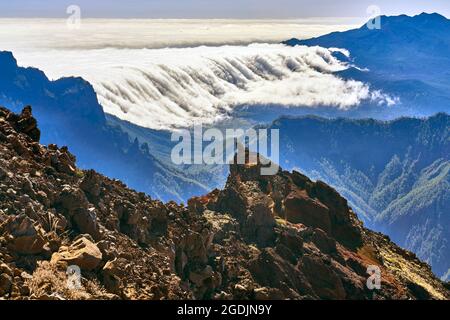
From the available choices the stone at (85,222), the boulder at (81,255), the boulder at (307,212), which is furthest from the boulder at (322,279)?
the boulder at (81,255)

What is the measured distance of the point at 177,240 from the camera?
63.3 meters

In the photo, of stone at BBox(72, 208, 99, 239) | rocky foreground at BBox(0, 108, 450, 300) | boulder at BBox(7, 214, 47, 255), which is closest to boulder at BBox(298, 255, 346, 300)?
rocky foreground at BBox(0, 108, 450, 300)

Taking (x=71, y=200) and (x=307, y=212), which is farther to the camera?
(x=307, y=212)

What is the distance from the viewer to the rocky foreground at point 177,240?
42.6 meters

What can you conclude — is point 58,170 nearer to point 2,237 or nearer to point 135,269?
point 135,269

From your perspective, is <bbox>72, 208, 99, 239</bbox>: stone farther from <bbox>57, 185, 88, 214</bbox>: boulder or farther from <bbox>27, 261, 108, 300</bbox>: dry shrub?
<bbox>27, 261, 108, 300</bbox>: dry shrub

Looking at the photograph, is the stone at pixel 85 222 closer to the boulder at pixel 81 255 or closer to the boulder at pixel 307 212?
the boulder at pixel 81 255

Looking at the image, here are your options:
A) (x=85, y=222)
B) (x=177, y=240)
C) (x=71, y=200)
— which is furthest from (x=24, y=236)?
(x=177, y=240)

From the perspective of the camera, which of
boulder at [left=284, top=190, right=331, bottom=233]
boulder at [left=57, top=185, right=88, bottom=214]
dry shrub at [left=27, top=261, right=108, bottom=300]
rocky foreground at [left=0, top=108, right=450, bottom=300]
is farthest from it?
boulder at [left=284, top=190, right=331, bottom=233]

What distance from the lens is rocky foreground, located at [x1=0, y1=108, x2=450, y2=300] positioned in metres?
42.6

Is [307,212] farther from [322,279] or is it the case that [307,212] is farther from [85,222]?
[85,222]

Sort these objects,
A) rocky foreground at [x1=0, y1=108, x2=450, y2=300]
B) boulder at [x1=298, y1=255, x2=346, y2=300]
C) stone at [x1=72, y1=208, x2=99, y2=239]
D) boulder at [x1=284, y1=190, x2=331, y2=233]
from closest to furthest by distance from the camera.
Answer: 1. rocky foreground at [x1=0, y1=108, x2=450, y2=300]
2. stone at [x1=72, y1=208, x2=99, y2=239]
3. boulder at [x1=298, y1=255, x2=346, y2=300]
4. boulder at [x1=284, y1=190, x2=331, y2=233]
